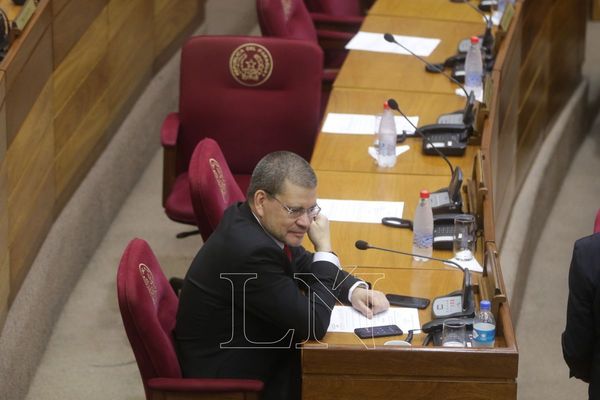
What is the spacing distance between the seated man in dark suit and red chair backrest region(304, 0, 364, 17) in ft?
11.1

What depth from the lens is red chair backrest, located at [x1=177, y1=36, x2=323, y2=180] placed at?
516 cm

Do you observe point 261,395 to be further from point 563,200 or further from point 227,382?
point 563,200

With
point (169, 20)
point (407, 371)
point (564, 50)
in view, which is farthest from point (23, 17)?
point (564, 50)

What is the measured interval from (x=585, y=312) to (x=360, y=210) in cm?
111

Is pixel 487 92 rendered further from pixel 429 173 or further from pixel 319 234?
pixel 319 234

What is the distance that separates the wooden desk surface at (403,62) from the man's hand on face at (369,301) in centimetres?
194

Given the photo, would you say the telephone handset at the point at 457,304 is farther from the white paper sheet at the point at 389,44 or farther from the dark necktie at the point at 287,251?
the white paper sheet at the point at 389,44

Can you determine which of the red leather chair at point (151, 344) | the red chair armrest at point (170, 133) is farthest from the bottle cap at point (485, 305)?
the red chair armrest at point (170, 133)

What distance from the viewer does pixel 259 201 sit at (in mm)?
3514

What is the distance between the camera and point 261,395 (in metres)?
3.60

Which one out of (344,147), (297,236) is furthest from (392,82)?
(297,236)

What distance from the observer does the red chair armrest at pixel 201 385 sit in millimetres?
3463

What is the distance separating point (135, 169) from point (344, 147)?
5.72ft

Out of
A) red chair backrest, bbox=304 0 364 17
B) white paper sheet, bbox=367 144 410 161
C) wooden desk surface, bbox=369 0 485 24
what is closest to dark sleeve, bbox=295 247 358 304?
white paper sheet, bbox=367 144 410 161
